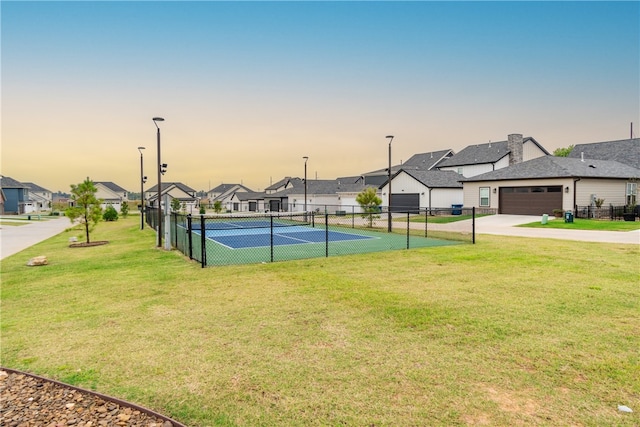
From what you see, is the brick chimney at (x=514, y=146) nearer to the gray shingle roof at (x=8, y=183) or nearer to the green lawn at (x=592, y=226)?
the green lawn at (x=592, y=226)

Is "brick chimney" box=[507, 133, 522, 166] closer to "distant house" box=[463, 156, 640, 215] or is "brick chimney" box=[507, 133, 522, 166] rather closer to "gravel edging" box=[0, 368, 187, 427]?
"distant house" box=[463, 156, 640, 215]

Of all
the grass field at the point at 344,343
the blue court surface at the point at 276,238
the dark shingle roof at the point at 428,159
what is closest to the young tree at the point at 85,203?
the blue court surface at the point at 276,238

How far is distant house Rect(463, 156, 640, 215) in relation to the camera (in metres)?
27.3

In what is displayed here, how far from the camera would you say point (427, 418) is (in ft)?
10.4

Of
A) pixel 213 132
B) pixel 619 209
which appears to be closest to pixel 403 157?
pixel 619 209

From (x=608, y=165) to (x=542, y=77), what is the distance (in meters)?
15.0

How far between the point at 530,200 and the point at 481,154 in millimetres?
16930

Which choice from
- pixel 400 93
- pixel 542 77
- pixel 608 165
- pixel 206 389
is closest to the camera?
pixel 206 389

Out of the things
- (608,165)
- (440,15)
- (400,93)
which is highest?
(440,15)

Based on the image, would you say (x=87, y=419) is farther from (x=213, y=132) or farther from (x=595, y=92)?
(x=595, y=92)

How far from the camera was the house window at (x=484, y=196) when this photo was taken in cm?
3316

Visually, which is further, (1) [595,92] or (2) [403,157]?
(2) [403,157]

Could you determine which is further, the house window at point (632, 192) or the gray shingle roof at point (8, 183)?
the gray shingle roof at point (8, 183)

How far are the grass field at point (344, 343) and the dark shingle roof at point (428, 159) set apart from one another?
45.8m
